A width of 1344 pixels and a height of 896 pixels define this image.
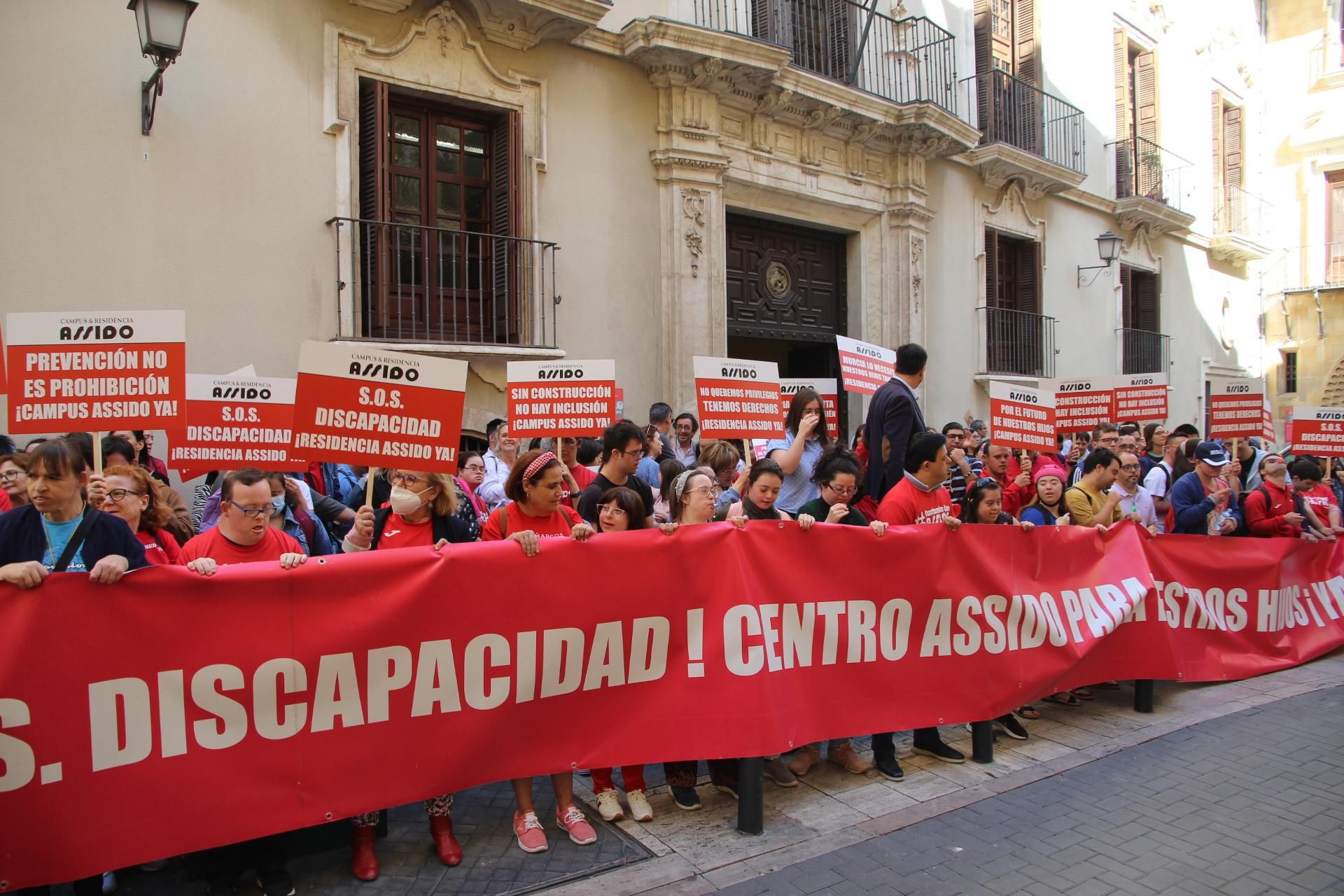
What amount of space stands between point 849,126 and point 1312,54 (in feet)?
60.3

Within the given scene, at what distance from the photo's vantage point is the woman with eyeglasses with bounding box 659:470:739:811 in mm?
4352

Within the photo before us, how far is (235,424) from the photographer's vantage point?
5402 millimetres

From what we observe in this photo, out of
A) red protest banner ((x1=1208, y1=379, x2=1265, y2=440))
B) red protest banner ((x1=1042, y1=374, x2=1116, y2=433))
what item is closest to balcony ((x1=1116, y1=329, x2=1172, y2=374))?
red protest banner ((x1=1208, y1=379, x2=1265, y2=440))

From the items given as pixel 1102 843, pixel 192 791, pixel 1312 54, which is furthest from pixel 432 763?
pixel 1312 54

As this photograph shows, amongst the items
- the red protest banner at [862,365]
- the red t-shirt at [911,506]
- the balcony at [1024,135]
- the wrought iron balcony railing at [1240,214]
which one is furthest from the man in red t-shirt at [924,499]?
the wrought iron balcony railing at [1240,214]

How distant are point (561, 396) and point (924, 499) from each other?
2.40 metres

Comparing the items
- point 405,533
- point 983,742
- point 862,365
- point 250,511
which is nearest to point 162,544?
point 250,511

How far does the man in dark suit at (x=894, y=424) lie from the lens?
5461mm

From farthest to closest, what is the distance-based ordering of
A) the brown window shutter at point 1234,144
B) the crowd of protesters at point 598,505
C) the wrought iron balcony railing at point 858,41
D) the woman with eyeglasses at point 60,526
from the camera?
the brown window shutter at point 1234,144
the wrought iron balcony railing at point 858,41
the crowd of protesters at point 598,505
the woman with eyeglasses at point 60,526

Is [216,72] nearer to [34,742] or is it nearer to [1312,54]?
[34,742]

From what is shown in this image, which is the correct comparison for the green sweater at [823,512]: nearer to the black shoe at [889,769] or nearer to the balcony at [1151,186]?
the black shoe at [889,769]

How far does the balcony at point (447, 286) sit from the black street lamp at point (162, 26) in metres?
1.80

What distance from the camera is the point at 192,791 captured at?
319 cm

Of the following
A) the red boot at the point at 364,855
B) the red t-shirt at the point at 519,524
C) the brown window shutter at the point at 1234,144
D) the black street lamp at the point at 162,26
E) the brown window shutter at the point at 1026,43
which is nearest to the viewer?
the red boot at the point at 364,855
